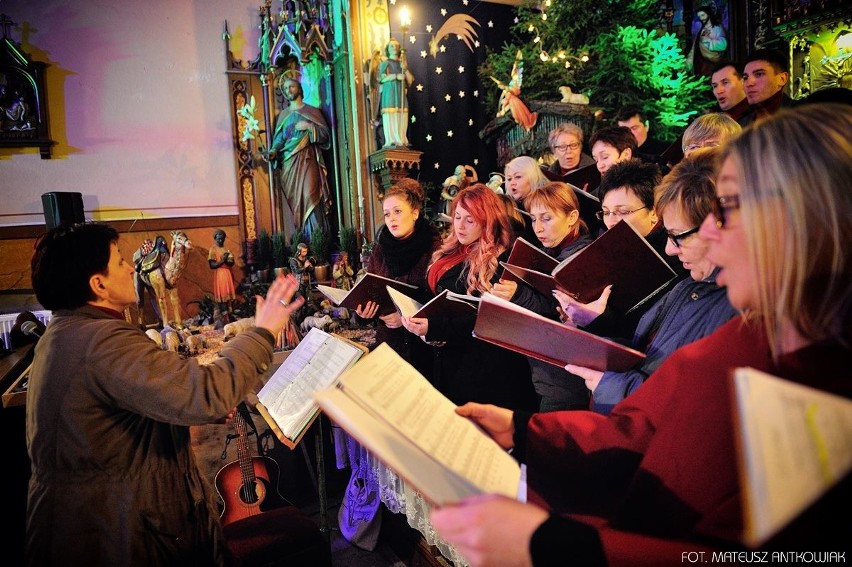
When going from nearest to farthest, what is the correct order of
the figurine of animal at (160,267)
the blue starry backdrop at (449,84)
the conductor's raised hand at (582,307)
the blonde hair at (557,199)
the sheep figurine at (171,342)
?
the conductor's raised hand at (582,307)
the blonde hair at (557,199)
the sheep figurine at (171,342)
the figurine of animal at (160,267)
the blue starry backdrop at (449,84)

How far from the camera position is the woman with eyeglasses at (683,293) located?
4.55 feet

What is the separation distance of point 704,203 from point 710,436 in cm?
87

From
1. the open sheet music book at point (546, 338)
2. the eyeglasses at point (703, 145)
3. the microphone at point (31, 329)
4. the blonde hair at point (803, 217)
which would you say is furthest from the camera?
the microphone at point (31, 329)

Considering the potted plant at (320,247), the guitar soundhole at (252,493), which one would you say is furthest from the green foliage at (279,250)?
the guitar soundhole at (252,493)

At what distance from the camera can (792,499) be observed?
52 centimetres

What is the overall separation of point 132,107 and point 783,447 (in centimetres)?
803

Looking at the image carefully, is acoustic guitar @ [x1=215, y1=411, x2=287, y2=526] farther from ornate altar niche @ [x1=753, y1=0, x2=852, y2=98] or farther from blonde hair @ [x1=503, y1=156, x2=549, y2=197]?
ornate altar niche @ [x1=753, y1=0, x2=852, y2=98]

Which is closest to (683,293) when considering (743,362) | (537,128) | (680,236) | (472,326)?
(680,236)

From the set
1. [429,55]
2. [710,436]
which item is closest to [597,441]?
[710,436]

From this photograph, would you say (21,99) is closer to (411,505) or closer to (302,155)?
(302,155)

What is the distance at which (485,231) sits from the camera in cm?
250

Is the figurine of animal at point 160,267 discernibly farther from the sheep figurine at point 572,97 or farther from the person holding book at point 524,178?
the sheep figurine at point 572,97

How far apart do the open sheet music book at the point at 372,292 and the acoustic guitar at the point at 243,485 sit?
0.87m

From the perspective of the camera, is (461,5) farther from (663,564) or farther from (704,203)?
(663,564)
